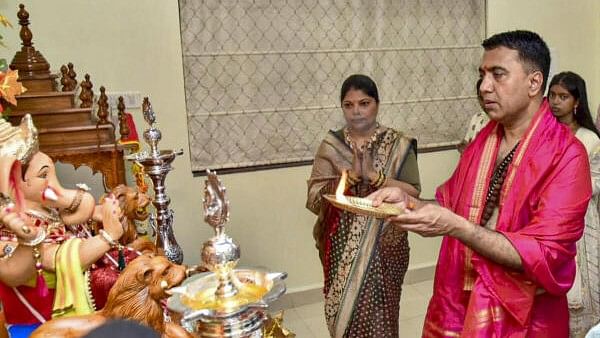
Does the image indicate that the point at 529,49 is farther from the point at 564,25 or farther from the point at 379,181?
the point at 564,25

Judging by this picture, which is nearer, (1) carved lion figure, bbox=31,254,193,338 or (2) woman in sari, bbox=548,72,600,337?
(1) carved lion figure, bbox=31,254,193,338

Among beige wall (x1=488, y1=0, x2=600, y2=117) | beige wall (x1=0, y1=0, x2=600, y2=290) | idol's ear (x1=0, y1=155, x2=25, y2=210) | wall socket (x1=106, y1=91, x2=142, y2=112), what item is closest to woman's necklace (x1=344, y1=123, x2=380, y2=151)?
beige wall (x1=0, y1=0, x2=600, y2=290)

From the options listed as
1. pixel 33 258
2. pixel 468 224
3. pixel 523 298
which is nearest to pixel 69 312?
pixel 33 258

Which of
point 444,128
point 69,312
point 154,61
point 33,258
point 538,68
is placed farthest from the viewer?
point 444,128

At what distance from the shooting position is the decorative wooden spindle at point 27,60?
6.25 ft

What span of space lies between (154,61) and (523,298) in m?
2.29

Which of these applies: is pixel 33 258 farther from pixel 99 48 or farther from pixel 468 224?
pixel 99 48

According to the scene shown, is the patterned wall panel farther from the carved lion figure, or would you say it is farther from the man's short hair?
the carved lion figure

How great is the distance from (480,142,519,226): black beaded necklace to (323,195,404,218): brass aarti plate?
340 mm

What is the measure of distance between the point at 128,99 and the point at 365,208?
2.02 meters

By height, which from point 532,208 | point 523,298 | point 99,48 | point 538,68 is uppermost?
point 99,48

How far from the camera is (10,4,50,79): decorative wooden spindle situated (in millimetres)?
1906

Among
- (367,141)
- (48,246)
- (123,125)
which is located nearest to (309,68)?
(367,141)

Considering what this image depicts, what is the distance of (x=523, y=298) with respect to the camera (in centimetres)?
139
